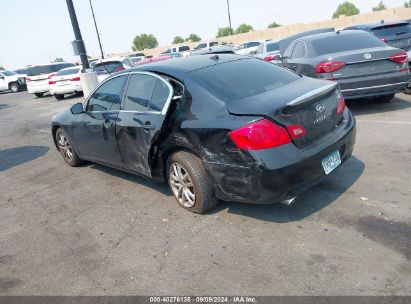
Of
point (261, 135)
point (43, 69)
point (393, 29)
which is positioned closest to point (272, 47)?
point (393, 29)

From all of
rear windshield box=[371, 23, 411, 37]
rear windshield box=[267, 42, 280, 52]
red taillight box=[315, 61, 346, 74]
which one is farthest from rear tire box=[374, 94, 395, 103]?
rear windshield box=[267, 42, 280, 52]

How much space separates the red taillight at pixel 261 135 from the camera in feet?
11.0

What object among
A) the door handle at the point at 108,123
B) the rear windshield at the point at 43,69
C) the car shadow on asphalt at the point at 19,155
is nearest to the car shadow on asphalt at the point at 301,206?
the door handle at the point at 108,123

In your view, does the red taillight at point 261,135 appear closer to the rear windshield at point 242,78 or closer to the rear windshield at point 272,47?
the rear windshield at point 242,78

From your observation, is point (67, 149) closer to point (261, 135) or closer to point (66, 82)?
point (261, 135)

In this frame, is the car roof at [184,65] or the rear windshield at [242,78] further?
the car roof at [184,65]

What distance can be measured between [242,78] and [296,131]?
0.98 m

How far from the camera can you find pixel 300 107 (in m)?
3.56

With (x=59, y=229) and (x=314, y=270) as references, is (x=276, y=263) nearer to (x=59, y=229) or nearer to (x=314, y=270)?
(x=314, y=270)

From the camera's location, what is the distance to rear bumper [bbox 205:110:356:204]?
11.0ft

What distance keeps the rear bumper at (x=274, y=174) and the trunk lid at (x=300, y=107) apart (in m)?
0.13

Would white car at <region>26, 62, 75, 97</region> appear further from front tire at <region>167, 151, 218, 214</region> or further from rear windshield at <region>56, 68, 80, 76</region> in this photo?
front tire at <region>167, 151, 218, 214</region>

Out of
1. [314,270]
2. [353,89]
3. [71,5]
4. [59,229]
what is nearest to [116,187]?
[59,229]

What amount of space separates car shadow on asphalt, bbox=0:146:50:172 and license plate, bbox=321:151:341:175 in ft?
19.3
